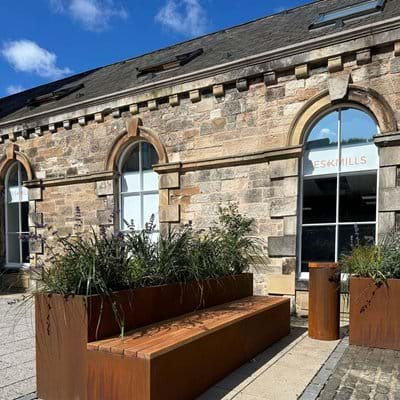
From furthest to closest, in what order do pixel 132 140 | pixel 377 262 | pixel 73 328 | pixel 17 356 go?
pixel 132 140 < pixel 377 262 < pixel 17 356 < pixel 73 328

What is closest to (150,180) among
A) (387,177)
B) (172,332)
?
(387,177)

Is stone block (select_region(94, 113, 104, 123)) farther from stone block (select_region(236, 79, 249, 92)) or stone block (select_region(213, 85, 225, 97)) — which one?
stone block (select_region(236, 79, 249, 92))

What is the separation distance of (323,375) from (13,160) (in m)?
10.2

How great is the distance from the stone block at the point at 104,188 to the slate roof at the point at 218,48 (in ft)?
7.11

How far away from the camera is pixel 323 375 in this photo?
4012mm

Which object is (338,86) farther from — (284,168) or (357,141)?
(284,168)

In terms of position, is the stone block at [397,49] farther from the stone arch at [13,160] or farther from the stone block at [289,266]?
the stone arch at [13,160]

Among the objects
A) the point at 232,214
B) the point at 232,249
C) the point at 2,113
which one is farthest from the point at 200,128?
the point at 2,113

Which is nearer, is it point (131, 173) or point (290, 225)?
point (290, 225)

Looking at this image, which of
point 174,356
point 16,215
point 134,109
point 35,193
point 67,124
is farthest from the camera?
point 16,215

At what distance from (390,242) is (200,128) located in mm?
4097

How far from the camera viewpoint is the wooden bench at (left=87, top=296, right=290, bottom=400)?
3.00 meters

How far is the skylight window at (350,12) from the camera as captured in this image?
7580 mm

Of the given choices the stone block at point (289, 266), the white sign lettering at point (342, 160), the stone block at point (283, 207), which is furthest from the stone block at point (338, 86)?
the stone block at point (289, 266)
